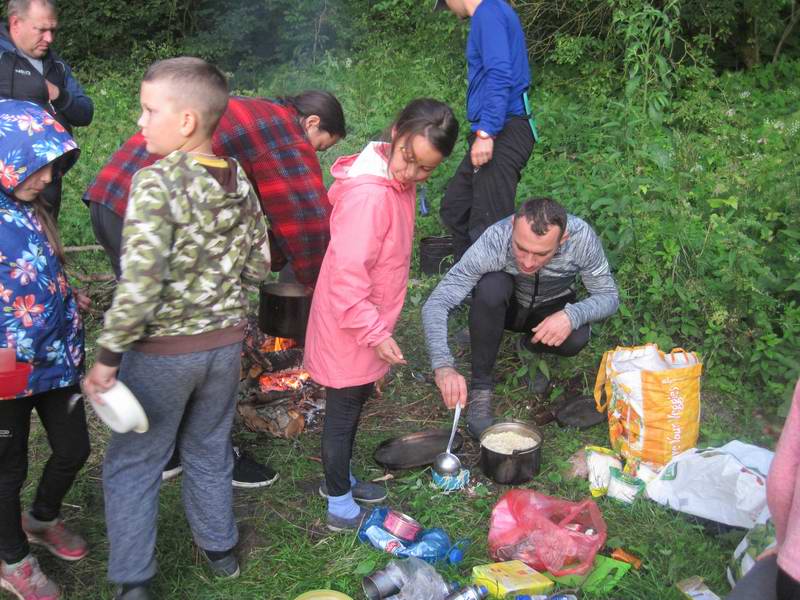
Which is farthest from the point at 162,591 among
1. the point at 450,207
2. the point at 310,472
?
the point at 450,207

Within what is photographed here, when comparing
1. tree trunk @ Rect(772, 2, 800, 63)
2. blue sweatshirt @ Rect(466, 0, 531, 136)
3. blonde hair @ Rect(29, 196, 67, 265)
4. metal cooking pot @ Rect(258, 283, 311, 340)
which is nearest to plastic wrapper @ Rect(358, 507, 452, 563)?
metal cooking pot @ Rect(258, 283, 311, 340)

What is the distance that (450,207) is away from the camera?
4.66m

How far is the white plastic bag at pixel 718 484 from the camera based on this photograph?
284 cm

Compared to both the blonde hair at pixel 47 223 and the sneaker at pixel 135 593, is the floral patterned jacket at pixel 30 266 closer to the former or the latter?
the blonde hair at pixel 47 223

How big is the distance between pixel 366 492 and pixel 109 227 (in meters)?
1.45

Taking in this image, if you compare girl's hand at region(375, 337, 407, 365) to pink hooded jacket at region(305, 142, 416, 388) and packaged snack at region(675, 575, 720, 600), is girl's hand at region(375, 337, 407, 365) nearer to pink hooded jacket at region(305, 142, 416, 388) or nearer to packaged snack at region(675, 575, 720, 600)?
pink hooded jacket at region(305, 142, 416, 388)

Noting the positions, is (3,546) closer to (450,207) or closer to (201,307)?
(201,307)

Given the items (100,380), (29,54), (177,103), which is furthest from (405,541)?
(29,54)

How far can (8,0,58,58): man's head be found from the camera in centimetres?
413

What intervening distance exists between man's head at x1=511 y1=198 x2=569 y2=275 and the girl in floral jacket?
1762 millimetres

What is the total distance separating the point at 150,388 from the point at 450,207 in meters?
2.71

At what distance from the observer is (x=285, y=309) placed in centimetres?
330

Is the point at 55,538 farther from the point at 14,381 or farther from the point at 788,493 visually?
the point at 788,493

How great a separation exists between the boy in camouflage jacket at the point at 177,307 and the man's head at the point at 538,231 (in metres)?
1.23
